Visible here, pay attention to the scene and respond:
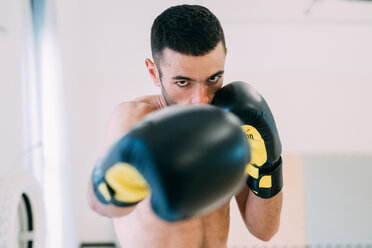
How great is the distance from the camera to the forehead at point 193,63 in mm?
792

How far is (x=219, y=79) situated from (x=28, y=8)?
168 cm

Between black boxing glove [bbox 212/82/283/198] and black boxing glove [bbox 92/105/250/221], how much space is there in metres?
0.36

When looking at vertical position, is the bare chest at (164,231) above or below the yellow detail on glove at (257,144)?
below

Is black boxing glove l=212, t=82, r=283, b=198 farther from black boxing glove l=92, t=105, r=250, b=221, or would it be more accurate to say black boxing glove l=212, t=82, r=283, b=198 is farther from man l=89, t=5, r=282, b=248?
black boxing glove l=92, t=105, r=250, b=221

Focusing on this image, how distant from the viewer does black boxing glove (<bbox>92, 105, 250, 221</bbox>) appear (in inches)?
16.7

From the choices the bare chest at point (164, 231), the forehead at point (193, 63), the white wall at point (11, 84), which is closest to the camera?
the forehead at point (193, 63)

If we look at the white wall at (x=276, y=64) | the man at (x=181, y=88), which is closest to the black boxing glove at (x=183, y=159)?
the man at (x=181, y=88)

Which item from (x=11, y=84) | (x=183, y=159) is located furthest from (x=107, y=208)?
(x=11, y=84)

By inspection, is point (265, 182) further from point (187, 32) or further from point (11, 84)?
point (11, 84)

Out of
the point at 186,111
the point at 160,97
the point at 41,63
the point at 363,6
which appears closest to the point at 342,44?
the point at 363,6

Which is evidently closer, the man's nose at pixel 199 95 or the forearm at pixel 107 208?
the forearm at pixel 107 208

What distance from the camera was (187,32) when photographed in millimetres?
812

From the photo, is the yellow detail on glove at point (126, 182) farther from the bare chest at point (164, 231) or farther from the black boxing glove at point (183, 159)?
the bare chest at point (164, 231)

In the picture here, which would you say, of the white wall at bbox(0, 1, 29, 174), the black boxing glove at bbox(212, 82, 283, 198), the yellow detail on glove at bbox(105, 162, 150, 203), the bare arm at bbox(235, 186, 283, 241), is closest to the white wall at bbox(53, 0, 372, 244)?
the white wall at bbox(0, 1, 29, 174)
